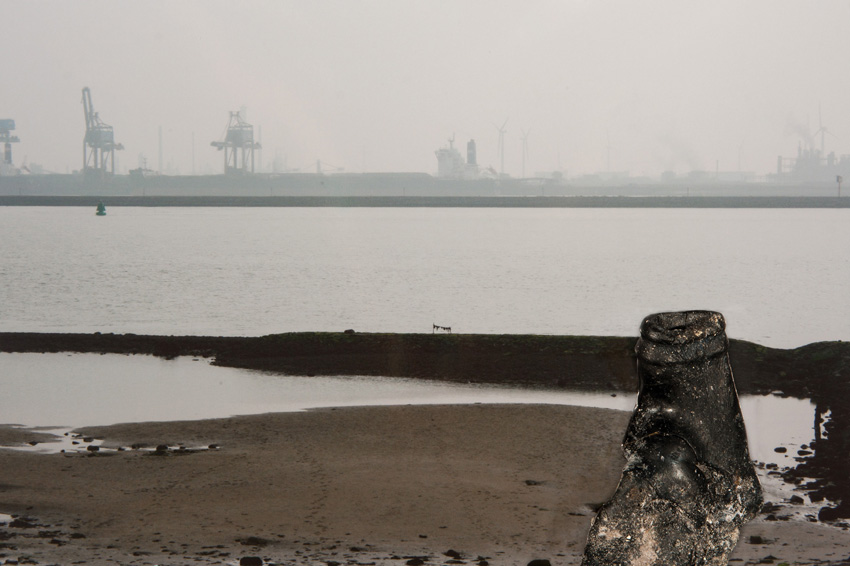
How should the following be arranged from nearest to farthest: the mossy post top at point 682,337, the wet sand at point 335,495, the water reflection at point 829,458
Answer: the mossy post top at point 682,337, the wet sand at point 335,495, the water reflection at point 829,458

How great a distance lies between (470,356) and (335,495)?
1343 cm

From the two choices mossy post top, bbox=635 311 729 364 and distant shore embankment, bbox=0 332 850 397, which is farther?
distant shore embankment, bbox=0 332 850 397

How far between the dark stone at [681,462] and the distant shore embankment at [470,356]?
18.2m

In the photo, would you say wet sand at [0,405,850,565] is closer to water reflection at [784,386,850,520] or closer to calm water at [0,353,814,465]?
water reflection at [784,386,850,520]

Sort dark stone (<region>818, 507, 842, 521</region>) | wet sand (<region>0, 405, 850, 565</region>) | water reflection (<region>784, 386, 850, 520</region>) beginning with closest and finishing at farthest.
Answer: wet sand (<region>0, 405, 850, 565</region>)
dark stone (<region>818, 507, 842, 521</region>)
water reflection (<region>784, 386, 850, 520</region>)

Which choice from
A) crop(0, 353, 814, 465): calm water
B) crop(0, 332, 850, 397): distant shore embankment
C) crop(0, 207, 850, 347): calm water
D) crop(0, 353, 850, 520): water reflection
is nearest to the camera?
crop(0, 353, 850, 520): water reflection

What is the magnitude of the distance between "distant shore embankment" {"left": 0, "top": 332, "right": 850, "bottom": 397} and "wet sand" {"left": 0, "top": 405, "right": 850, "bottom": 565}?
5704mm

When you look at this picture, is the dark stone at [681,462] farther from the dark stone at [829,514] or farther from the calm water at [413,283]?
the calm water at [413,283]

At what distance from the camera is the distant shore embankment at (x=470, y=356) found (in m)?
22.0

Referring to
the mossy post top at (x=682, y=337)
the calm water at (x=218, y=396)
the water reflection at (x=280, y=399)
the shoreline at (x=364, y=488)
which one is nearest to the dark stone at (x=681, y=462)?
the mossy post top at (x=682, y=337)

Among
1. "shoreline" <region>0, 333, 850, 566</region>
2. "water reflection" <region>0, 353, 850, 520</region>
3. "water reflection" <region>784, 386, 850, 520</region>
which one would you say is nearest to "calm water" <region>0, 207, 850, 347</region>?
"water reflection" <region>0, 353, 850, 520</region>

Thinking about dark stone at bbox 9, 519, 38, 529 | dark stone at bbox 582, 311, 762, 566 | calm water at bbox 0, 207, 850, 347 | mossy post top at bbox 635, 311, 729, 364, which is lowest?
calm water at bbox 0, 207, 850, 347

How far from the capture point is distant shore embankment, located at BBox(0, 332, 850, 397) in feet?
72.2

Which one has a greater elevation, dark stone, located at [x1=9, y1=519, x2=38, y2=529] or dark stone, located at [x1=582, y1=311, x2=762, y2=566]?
dark stone, located at [x1=582, y1=311, x2=762, y2=566]
